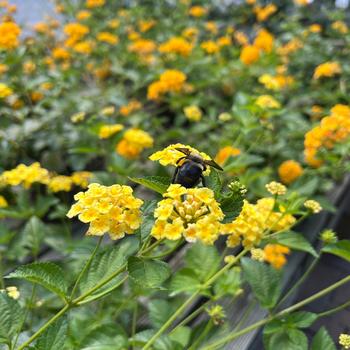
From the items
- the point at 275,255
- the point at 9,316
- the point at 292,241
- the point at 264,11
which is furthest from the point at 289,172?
the point at 264,11

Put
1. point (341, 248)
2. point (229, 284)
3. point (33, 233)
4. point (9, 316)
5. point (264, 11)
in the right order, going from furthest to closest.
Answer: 1. point (264, 11)
2. point (33, 233)
3. point (229, 284)
4. point (341, 248)
5. point (9, 316)

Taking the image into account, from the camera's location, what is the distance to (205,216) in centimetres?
51

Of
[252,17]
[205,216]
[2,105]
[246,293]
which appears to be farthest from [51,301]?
[252,17]

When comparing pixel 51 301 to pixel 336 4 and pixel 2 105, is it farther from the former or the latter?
pixel 336 4

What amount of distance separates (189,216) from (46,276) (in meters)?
0.24

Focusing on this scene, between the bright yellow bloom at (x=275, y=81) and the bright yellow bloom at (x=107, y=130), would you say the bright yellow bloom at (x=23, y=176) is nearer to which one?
the bright yellow bloom at (x=107, y=130)

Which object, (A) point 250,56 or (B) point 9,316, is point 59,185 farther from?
(A) point 250,56

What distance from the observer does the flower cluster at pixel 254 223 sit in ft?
2.24

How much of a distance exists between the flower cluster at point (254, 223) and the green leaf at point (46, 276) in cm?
27

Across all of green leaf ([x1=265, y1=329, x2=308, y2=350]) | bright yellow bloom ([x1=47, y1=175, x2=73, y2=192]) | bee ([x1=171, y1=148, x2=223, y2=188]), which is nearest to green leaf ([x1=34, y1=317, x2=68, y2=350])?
bee ([x1=171, y1=148, x2=223, y2=188])

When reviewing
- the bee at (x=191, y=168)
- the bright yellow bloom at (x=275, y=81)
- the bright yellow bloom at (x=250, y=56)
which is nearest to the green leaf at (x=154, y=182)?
the bee at (x=191, y=168)

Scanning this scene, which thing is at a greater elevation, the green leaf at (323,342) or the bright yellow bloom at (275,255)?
the green leaf at (323,342)

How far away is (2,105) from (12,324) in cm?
114

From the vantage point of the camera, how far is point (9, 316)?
609 mm
